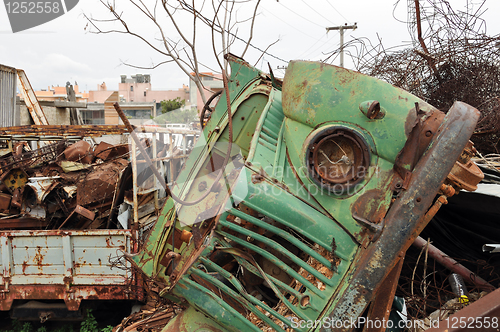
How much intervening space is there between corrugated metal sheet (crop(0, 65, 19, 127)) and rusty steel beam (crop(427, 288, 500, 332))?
11581 mm

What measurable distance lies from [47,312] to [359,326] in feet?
14.1

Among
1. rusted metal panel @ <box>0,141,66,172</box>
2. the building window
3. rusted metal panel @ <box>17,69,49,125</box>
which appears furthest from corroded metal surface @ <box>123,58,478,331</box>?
the building window

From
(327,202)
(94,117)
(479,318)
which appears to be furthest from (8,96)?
(94,117)

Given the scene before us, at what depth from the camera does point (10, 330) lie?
459cm

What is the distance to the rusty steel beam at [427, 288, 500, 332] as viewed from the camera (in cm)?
151

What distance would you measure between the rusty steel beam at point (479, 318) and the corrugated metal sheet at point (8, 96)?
11.6 m

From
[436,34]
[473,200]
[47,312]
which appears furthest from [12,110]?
[473,200]

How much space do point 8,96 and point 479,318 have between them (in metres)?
12.0

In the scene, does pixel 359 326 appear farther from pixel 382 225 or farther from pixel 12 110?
pixel 12 110

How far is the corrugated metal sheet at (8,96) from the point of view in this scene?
31.7 feet

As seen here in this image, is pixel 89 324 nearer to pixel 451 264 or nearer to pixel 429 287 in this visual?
pixel 429 287

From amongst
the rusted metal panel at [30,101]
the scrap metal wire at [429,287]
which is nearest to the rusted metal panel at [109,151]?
the scrap metal wire at [429,287]

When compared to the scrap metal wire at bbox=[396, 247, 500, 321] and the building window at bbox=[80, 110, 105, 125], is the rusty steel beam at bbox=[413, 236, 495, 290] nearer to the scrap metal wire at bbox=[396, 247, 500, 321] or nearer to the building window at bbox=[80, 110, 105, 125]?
the scrap metal wire at bbox=[396, 247, 500, 321]

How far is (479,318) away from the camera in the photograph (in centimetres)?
152
